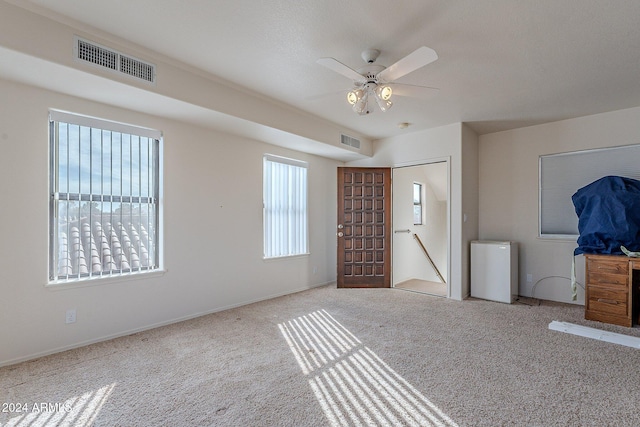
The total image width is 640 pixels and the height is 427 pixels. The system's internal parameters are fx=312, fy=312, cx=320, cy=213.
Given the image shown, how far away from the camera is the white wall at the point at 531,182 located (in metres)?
4.07

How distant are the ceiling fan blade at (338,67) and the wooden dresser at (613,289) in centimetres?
345

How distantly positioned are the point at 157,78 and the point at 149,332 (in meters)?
2.52

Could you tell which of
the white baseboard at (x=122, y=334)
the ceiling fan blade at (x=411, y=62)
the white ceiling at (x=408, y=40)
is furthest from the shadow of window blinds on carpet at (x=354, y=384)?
the white ceiling at (x=408, y=40)

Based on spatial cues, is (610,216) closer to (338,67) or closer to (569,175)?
(569,175)

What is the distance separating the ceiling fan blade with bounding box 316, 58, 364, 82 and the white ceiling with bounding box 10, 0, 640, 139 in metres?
0.29

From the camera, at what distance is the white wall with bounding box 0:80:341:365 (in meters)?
2.58

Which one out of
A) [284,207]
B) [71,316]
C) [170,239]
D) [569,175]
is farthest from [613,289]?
[71,316]

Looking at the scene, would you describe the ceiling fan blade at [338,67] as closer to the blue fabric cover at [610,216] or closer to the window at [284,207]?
the window at [284,207]

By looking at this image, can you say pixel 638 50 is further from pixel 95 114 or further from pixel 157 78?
pixel 95 114

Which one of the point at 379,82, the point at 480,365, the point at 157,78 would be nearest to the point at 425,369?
the point at 480,365

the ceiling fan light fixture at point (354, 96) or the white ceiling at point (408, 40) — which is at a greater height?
the white ceiling at point (408, 40)

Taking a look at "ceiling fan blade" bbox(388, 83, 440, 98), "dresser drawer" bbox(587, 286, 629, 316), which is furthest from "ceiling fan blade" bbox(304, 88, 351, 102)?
"dresser drawer" bbox(587, 286, 629, 316)

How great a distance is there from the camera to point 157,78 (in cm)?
278

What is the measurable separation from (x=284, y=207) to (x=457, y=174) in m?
2.65
